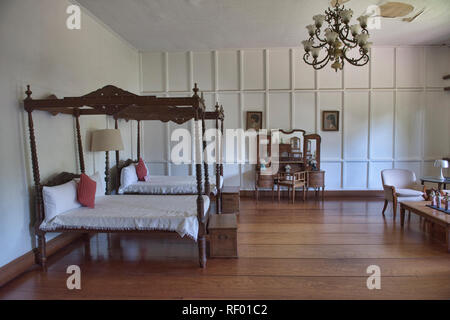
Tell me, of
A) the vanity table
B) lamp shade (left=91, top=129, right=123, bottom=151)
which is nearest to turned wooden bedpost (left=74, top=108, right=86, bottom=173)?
lamp shade (left=91, top=129, right=123, bottom=151)

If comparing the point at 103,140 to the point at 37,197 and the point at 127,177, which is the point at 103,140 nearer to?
the point at 127,177

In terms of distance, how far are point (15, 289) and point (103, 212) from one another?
119cm

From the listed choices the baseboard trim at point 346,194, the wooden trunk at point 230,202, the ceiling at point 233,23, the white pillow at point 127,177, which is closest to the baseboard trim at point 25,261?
the white pillow at point 127,177

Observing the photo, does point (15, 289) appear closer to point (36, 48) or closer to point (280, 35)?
point (36, 48)

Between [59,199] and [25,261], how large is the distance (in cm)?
82

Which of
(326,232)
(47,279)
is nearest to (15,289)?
(47,279)

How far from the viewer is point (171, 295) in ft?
9.68

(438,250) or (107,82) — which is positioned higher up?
(107,82)

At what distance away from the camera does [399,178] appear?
6.15 meters

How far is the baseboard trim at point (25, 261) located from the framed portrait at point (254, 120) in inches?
187

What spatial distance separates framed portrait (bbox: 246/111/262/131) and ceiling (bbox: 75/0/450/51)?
1637 millimetres

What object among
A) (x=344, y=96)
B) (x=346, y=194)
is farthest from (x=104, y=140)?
(x=346, y=194)
